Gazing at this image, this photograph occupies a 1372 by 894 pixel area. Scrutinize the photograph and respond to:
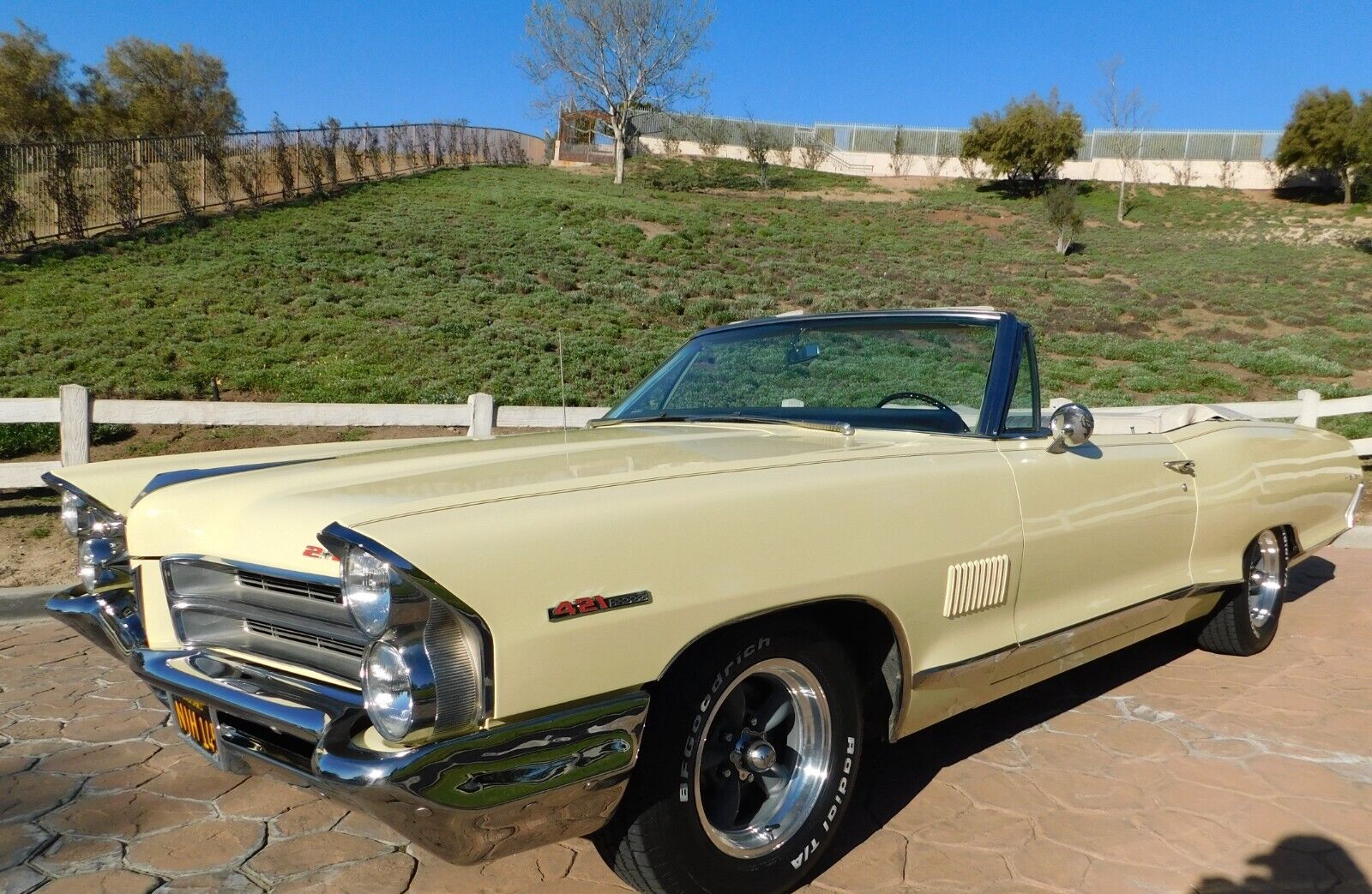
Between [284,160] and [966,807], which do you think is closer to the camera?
[966,807]

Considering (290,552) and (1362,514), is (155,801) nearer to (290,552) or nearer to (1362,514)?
(290,552)

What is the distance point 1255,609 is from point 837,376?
2.54m

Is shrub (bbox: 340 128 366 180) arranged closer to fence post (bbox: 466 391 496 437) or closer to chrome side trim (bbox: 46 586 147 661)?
fence post (bbox: 466 391 496 437)

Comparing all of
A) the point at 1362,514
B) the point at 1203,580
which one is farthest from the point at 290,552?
the point at 1362,514

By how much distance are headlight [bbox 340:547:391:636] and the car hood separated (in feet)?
0.25

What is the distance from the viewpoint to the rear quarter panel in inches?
153

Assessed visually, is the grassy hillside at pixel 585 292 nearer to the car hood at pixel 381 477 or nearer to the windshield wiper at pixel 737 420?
the windshield wiper at pixel 737 420

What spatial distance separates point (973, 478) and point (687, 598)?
1.13m

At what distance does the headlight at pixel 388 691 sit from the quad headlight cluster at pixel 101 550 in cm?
139

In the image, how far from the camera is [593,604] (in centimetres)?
197

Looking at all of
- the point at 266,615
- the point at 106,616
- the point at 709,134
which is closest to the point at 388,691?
the point at 266,615

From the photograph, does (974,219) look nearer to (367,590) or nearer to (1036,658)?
(1036,658)

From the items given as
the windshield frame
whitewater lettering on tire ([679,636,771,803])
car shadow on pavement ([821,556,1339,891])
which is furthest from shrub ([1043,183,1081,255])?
whitewater lettering on tire ([679,636,771,803])

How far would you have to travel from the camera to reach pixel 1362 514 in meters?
8.35
